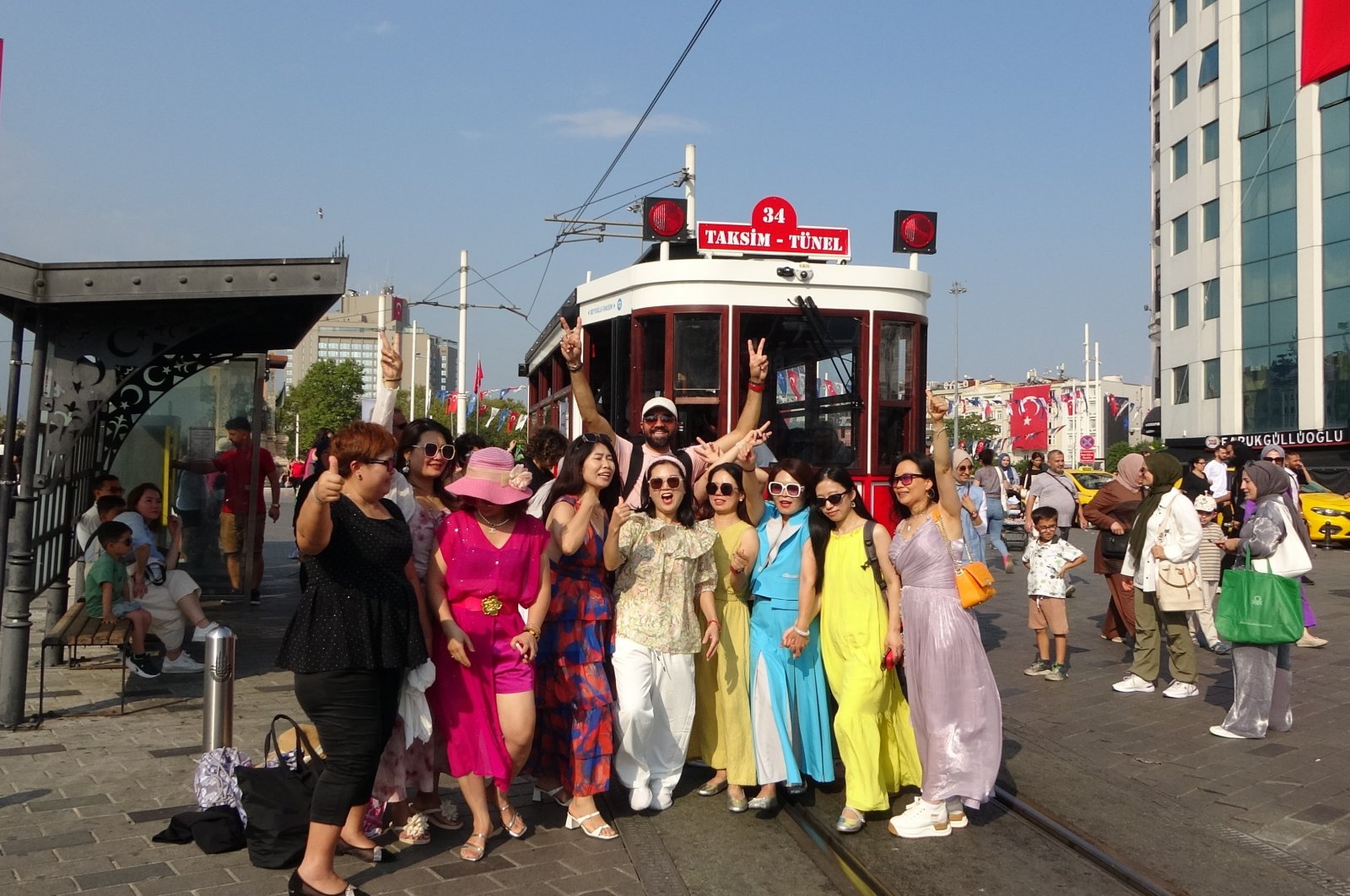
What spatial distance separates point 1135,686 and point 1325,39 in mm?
33377

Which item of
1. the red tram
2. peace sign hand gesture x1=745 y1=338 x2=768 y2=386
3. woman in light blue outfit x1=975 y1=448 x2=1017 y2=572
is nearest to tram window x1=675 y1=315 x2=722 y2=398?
the red tram

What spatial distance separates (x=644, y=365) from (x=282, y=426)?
9445 centimetres

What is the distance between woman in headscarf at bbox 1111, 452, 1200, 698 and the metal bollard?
6000mm

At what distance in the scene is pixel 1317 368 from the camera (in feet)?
120

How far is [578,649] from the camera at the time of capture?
18.0 feet

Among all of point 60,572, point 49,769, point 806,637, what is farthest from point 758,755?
point 60,572

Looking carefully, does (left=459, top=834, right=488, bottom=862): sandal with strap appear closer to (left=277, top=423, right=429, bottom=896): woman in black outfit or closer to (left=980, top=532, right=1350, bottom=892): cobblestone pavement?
(left=277, top=423, right=429, bottom=896): woman in black outfit

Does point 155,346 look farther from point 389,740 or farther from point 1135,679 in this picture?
point 1135,679

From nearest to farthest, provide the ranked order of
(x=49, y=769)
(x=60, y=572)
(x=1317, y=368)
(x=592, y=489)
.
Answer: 1. (x=592, y=489)
2. (x=49, y=769)
3. (x=60, y=572)
4. (x=1317, y=368)

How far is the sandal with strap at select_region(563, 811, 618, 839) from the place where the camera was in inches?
207

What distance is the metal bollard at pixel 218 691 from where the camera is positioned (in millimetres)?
5688

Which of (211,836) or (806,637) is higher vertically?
(806,637)

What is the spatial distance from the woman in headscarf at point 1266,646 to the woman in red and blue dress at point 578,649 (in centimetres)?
401

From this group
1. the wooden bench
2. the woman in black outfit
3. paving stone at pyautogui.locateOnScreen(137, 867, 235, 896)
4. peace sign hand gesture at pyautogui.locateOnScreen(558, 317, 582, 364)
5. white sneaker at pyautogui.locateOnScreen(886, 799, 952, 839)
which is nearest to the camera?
the woman in black outfit
